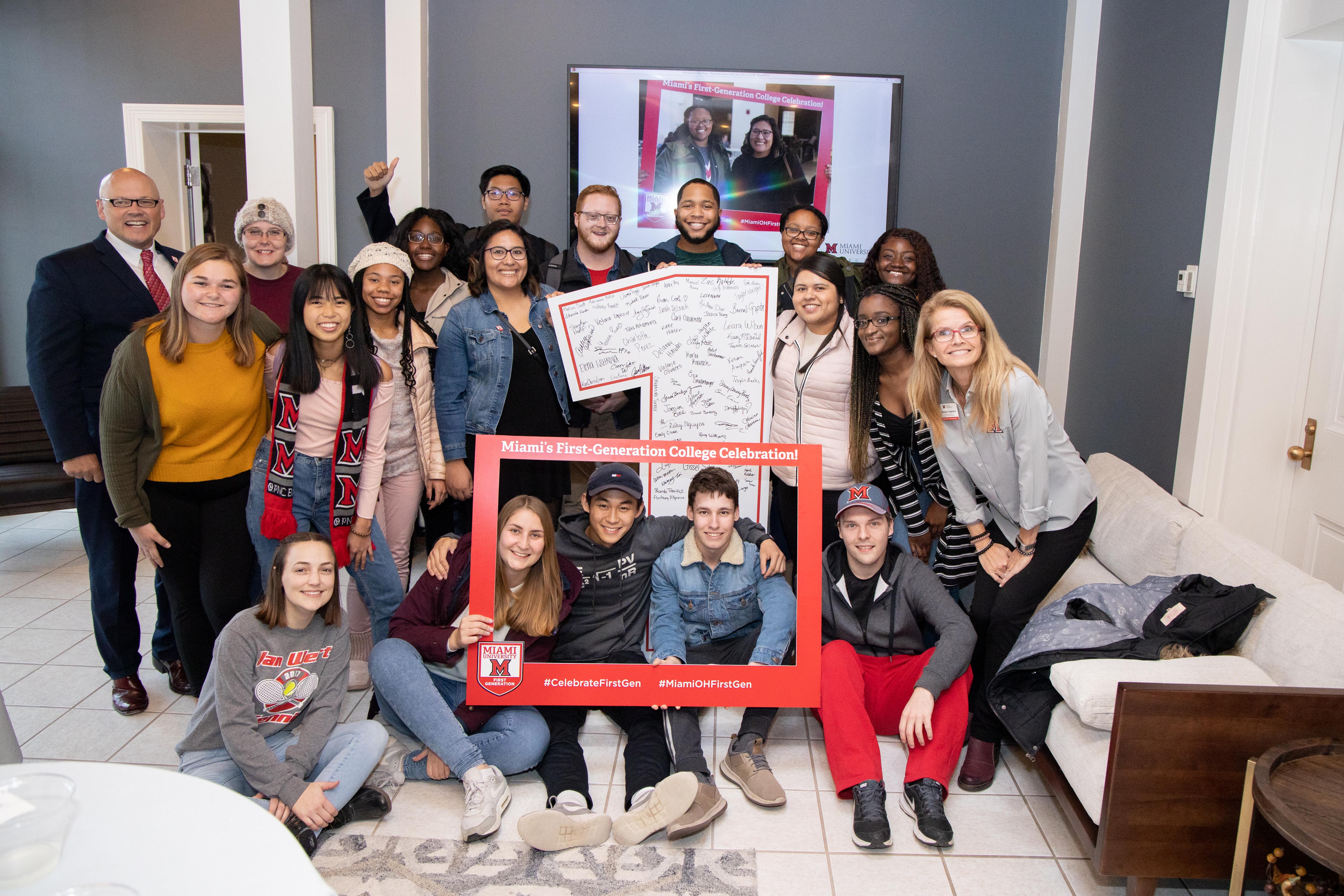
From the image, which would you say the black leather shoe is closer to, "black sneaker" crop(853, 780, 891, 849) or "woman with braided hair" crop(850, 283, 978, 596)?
"black sneaker" crop(853, 780, 891, 849)

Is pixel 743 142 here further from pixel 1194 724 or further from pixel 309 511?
pixel 1194 724

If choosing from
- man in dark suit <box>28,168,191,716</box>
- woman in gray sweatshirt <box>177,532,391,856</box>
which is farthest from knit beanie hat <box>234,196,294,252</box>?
woman in gray sweatshirt <box>177,532,391,856</box>

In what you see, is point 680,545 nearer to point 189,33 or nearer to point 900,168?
point 900,168

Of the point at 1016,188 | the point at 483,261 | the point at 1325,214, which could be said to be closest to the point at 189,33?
the point at 483,261

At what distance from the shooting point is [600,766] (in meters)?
2.94

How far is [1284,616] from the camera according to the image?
249 cm

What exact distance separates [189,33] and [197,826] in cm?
540

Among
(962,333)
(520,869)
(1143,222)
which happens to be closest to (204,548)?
(520,869)

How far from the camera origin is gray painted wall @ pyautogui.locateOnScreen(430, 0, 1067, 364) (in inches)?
203

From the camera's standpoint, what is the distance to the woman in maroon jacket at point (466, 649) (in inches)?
108

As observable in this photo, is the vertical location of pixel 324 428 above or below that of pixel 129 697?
above

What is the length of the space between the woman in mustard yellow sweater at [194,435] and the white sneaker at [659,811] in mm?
1505

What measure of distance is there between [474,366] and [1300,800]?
108 inches

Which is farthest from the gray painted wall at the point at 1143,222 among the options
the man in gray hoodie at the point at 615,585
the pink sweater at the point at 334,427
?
the pink sweater at the point at 334,427
